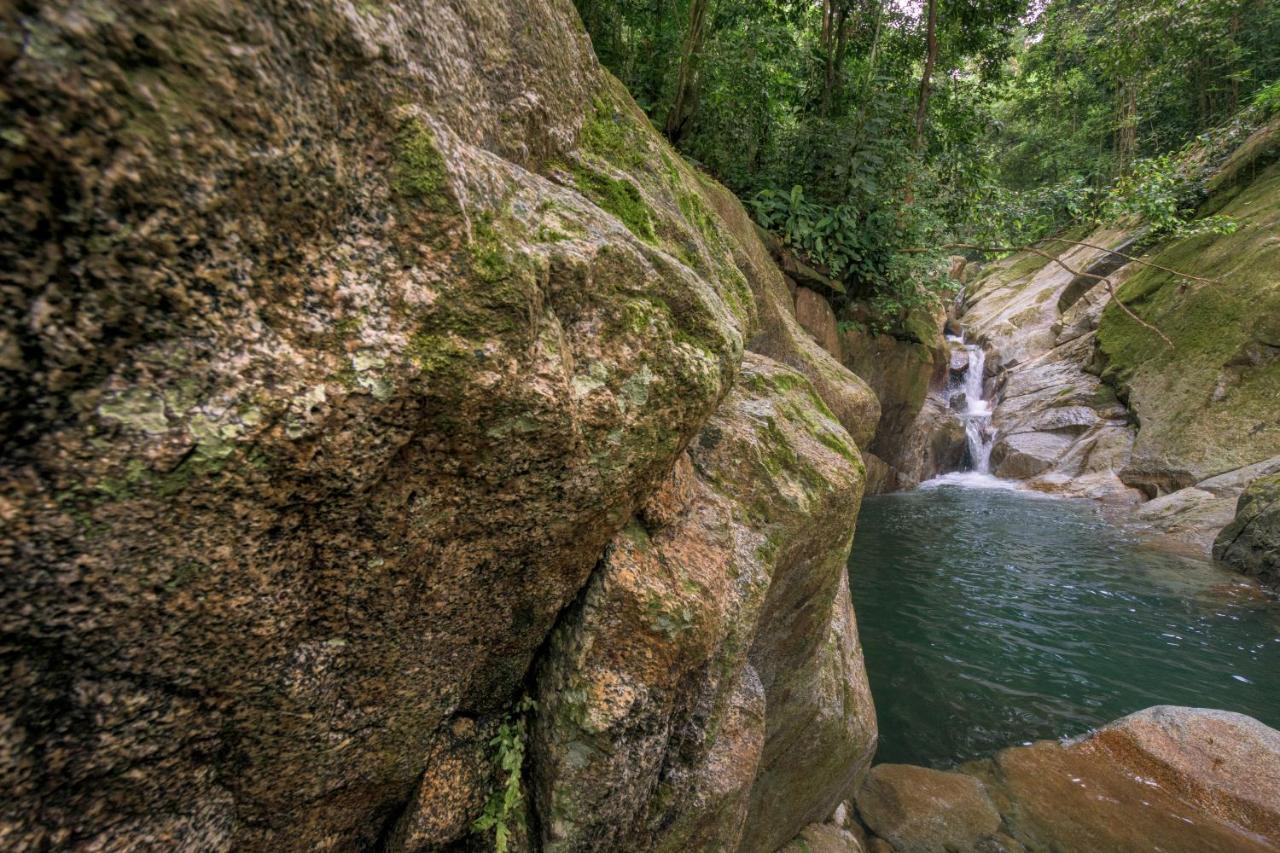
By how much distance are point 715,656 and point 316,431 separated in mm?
1869

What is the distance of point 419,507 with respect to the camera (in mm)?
1609

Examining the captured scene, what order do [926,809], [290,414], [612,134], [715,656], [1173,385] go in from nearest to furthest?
[290,414] → [715,656] → [612,134] → [926,809] → [1173,385]

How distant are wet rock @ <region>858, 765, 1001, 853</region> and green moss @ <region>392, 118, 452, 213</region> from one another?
534cm

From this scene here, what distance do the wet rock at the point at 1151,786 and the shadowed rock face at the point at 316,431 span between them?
369cm

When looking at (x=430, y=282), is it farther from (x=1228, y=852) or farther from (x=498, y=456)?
(x=1228, y=852)

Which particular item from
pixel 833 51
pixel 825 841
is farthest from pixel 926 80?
pixel 825 841

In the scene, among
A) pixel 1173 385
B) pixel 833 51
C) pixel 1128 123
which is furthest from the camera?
pixel 1128 123

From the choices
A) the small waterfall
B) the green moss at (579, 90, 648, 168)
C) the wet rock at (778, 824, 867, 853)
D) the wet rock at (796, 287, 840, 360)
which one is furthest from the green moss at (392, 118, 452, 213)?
the small waterfall

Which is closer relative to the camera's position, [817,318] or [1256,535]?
[1256,535]

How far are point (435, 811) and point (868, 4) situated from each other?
14.1 metres

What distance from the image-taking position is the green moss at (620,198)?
9.64 feet

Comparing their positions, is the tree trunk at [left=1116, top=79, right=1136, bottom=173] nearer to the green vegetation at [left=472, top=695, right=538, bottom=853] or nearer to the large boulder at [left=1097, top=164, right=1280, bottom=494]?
the large boulder at [left=1097, top=164, right=1280, bottom=494]

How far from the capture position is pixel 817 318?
1027 centimetres

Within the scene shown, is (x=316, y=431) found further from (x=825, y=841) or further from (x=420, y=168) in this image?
(x=825, y=841)
